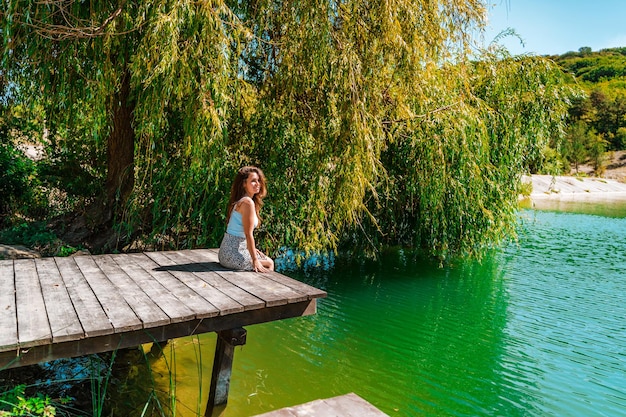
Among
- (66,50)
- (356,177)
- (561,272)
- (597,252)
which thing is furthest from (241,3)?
(597,252)

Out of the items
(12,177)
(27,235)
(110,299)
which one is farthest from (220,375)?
(12,177)

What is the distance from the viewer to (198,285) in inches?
144

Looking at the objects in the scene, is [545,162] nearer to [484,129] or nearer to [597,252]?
[484,129]

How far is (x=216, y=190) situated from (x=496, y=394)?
3.88 meters

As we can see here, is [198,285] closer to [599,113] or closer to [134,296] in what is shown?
[134,296]

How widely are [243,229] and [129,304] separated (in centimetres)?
129

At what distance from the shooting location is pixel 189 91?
4.77 metres

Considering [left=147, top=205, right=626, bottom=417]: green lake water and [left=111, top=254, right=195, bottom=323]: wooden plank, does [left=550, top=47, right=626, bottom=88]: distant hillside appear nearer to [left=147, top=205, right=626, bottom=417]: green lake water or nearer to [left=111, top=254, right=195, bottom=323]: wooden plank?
[left=147, top=205, right=626, bottom=417]: green lake water

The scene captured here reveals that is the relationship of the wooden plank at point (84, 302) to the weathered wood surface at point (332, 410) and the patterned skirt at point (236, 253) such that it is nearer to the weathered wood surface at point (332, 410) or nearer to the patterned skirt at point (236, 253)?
the weathered wood surface at point (332, 410)

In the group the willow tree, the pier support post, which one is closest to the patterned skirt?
the pier support post

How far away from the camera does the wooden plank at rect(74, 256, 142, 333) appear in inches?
109

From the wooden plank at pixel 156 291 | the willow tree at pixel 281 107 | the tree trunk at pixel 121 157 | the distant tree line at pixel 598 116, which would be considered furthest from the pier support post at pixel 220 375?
the distant tree line at pixel 598 116

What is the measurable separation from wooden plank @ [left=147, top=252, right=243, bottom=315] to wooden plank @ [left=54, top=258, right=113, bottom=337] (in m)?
0.66

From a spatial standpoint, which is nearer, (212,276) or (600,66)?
(212,276)
